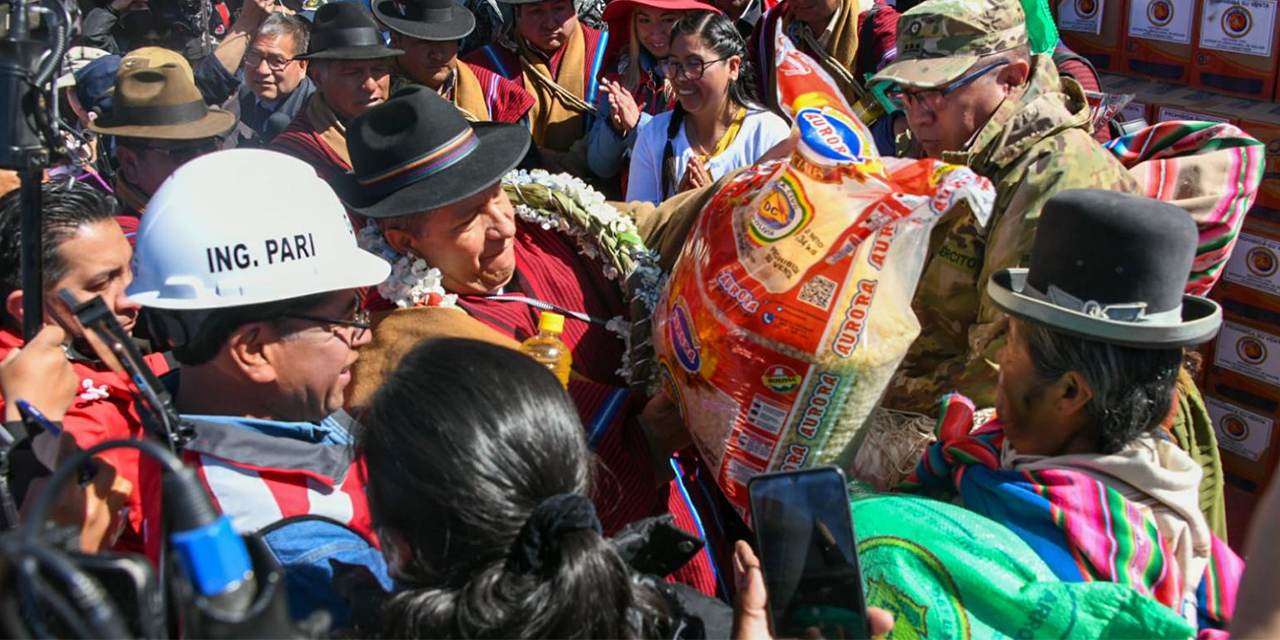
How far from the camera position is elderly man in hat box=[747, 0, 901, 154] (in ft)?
15.9

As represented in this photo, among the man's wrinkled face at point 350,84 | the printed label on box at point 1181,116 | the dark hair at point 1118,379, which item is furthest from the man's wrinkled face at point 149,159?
the printed label on box at point 1181,116

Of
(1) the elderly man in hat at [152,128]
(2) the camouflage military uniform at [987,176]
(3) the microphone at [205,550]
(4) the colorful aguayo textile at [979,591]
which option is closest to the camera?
(3) the microphone at [205,550]

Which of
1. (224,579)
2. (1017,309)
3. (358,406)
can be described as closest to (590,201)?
(358,406)

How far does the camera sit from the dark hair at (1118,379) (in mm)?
1906

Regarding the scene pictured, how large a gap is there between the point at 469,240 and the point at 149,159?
200 centimetres

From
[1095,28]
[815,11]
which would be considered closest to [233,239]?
[815,11]

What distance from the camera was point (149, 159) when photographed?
151 inches

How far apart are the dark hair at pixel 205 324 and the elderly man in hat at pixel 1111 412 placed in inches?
55.7

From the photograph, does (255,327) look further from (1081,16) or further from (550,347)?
(1081,16)

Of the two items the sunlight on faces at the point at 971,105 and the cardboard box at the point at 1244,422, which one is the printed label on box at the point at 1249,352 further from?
the sunlight on faces at the point at 971,105

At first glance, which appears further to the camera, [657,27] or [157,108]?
[657,27]

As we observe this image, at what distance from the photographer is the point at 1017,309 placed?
78.0 inches

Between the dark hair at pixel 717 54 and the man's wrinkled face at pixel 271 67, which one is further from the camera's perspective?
the man's wrinkled face at pixel 271 67

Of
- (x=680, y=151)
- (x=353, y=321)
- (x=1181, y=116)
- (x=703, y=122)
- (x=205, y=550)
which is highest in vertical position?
(x=205, y=550)
